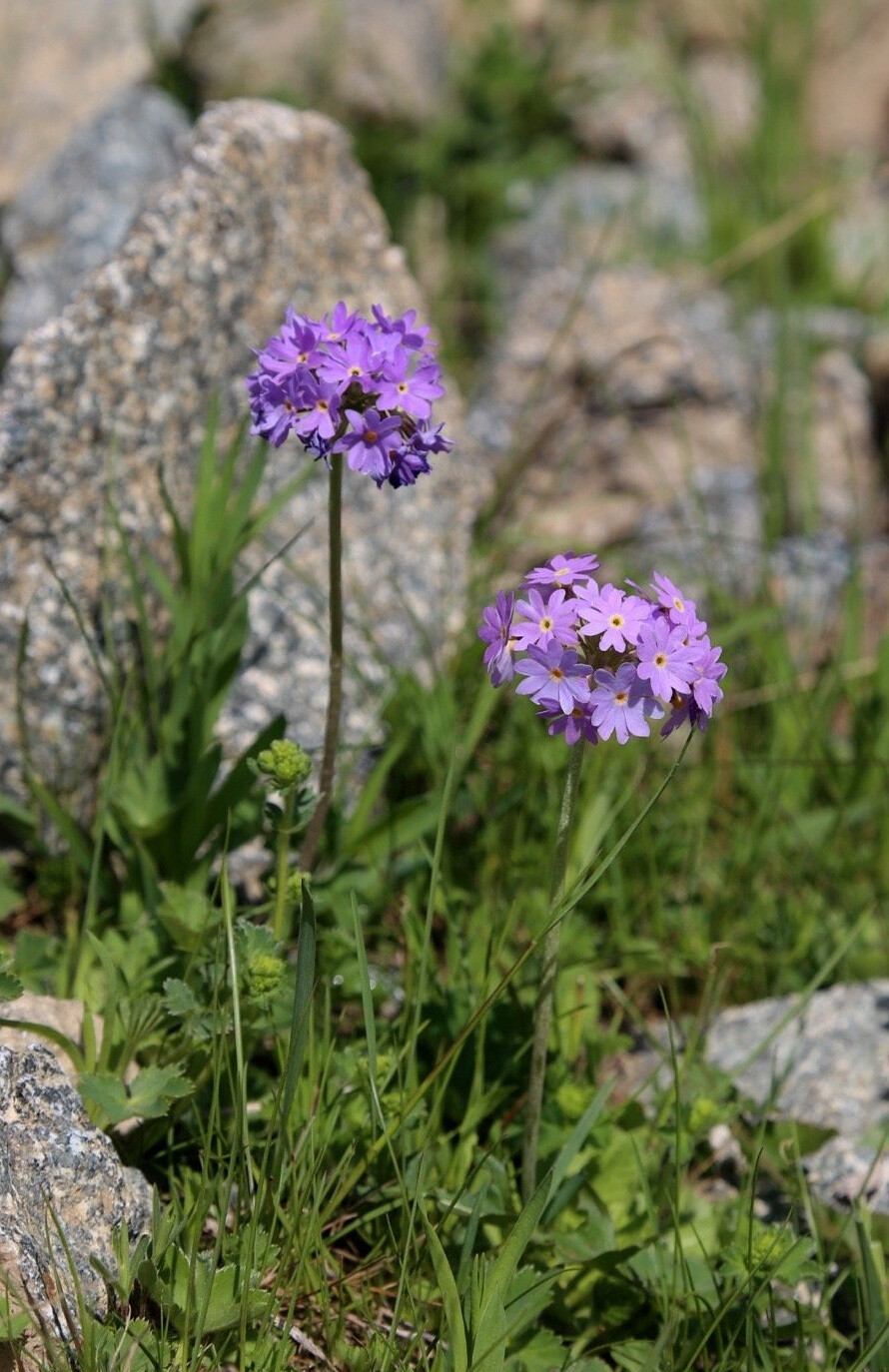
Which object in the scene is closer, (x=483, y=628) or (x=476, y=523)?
(x=483, y=628)

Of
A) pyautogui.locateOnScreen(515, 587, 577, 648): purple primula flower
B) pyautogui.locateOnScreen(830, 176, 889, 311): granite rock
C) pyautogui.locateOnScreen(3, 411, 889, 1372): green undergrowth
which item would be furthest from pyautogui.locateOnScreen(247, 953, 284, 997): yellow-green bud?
pyautogui.locateOnScreen(830, 176, 889, 311): granite rock

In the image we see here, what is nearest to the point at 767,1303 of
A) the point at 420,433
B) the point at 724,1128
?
the point at 724,1128

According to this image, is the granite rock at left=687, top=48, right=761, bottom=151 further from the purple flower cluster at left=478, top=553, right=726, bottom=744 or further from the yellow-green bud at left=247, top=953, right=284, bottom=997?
the yellow-green bud at left=247, top=953, right=284, bottom=997

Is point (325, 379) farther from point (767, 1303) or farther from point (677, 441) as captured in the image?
point (677, 441)

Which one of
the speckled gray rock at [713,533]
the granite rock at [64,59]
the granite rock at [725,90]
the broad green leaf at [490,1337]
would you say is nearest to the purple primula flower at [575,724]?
the broad green leaf at [490,1337]

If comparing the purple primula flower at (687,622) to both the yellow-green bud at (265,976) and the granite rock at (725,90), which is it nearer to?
the yellow-green bud at (265,976)

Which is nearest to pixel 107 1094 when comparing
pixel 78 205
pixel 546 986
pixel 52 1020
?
pixel 52 1020
